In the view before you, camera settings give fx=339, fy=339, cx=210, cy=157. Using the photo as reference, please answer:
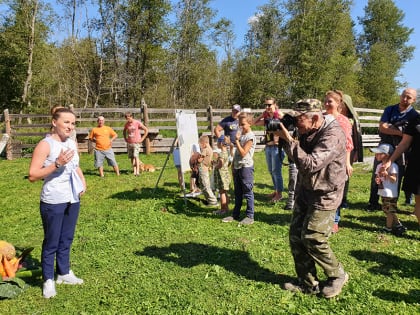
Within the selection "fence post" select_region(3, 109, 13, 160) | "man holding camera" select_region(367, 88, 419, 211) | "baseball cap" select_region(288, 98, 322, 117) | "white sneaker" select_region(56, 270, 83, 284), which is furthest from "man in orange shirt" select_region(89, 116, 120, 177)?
"baseball cap" select_region(288, 98, 322, 117)

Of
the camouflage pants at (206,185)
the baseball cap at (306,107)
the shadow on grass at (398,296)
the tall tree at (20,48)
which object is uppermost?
the tall tree at (20,48)

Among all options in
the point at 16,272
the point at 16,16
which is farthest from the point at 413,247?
the point at 16,16

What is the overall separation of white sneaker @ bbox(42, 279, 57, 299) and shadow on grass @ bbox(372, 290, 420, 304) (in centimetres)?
348

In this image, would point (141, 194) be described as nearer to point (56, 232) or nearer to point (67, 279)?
point (67, 279)

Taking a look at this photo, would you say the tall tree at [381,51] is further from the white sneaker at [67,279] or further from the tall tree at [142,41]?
the white sneaker at [67,279]

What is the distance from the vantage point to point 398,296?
141 inches

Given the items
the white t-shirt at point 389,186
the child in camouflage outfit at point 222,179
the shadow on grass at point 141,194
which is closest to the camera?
the white t-shirt at point 389,186

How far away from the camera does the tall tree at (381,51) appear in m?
39.9

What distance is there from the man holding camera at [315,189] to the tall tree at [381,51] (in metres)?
40.5

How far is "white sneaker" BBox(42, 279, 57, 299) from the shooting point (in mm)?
3676

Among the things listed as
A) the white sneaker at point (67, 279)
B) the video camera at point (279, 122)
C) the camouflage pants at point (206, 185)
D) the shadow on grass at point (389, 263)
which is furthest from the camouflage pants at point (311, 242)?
the camouflage pants at point (206, 185)

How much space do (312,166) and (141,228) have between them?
12.4 feet

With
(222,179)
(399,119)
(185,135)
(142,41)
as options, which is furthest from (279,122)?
(142,41)

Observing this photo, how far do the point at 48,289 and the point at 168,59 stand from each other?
954 inches
